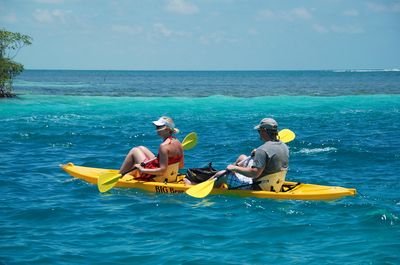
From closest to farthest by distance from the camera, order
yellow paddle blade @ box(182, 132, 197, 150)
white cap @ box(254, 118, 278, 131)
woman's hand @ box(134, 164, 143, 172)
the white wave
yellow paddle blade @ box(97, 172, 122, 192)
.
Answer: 1. white cap @ box(254, 118, 278, 131)
2. yellow paddle blade @ box(97, 172, 122, 192)
3. woman's hand @ box(134, 164, 143, 172)
4. yellow paddle blade @ box(182, 132, 197, 150)
5. the white wave

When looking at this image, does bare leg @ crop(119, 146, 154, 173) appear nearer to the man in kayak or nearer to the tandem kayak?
the tandem kayak

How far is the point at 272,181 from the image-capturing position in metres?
9.48

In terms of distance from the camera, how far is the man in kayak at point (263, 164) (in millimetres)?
9125

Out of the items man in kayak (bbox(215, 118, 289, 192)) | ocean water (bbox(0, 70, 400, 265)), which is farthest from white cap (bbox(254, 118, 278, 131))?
ocean water (bbox(0, 70, 400, 265))

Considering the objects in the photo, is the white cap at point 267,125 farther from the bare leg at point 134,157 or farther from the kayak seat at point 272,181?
the bare leg at point 134,157

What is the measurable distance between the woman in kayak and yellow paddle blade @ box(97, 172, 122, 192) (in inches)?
17.3

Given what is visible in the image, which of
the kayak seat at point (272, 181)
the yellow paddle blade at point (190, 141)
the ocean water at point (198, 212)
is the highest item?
the yellow paddle blade at point (190, 141)

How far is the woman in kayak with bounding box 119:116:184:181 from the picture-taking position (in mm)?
9961

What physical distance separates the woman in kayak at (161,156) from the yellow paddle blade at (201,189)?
82cm

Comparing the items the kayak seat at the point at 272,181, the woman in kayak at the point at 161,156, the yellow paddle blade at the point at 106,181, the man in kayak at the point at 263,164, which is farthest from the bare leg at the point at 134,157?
the kayak seat at the point at 272,181

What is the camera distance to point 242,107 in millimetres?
32312

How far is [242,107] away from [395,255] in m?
25.5

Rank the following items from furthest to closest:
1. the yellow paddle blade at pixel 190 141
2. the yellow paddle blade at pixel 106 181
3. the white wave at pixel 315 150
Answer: the white wave at pixel 315 150, the yellow paddle blade at pixel 190 141, the yellow paddle blade at pixel 106 181

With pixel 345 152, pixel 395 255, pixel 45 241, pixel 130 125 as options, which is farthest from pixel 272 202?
pixel 130 125
